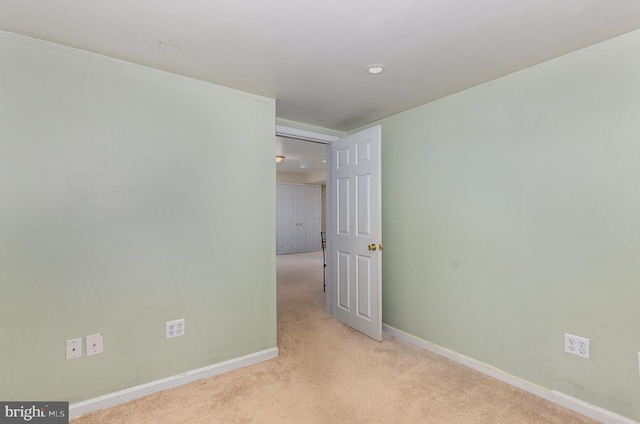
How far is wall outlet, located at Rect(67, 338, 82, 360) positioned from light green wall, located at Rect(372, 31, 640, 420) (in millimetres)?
2575

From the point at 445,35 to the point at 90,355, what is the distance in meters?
2.83

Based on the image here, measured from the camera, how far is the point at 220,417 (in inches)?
69.6

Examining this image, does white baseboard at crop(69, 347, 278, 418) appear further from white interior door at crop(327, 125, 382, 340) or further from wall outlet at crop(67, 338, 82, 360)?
white interior door at crop(327, 125, 382, 340)

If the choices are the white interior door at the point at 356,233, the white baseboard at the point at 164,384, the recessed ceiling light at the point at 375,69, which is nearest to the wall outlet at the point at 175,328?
the white baseboard at the point at 164,384

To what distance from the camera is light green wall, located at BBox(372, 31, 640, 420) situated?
168 cm

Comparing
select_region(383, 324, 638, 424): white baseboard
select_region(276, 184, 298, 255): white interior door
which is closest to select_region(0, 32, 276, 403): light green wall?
select_region(383, 324, 638, 424): white baseboard

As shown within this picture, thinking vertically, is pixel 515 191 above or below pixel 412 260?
above

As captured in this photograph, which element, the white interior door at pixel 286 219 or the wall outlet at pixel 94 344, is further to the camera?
the white interior door at pixel 286 219

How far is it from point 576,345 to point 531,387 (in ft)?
1.41

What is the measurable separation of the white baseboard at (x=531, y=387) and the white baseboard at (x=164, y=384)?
1.40 metres

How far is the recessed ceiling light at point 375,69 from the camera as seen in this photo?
1.98 m

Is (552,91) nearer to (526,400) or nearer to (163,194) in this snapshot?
(526,400)

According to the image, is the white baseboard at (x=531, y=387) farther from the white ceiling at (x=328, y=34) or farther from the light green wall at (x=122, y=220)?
the white ceiling at (x=328, y=34)

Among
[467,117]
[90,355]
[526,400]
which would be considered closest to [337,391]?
[526,400]
